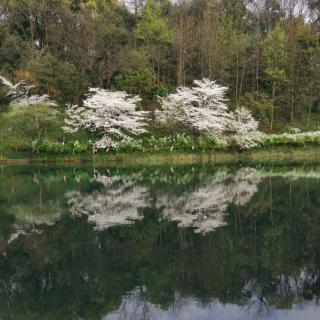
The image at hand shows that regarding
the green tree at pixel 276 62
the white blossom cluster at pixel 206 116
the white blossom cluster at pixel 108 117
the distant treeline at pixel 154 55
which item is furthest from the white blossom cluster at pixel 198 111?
the green tree at pixel 276 62

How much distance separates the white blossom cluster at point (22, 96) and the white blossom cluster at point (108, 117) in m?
2.60

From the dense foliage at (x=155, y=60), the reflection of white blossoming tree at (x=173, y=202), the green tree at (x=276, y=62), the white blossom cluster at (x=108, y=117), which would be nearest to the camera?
the reflection of white blossoming tree at (x=173, y=202)

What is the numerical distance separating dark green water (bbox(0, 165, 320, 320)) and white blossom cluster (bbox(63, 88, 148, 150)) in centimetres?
1729

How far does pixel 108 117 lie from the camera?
41.7m

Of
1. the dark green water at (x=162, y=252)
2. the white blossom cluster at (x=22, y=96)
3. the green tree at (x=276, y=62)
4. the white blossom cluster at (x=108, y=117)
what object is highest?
the green tree at (x=276, y=62)

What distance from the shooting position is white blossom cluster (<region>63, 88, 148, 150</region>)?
41.2 m

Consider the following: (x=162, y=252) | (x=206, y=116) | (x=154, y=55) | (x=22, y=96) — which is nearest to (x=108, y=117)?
(x=206, y=116)

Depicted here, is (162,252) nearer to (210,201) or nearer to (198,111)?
(210,201)

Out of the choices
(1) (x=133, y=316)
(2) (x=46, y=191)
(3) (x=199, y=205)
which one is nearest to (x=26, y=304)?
(1) (x=133, y=316)

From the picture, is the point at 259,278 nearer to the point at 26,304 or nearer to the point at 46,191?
the point at 26,304

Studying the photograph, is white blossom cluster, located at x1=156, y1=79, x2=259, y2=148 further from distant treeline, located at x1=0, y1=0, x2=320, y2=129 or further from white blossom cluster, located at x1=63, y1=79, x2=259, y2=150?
distant treeline, located at x1=0, y1=0, x2=320, y2=129

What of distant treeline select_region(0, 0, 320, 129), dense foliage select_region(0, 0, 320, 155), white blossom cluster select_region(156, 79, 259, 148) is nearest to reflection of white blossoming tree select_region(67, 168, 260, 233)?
white blossom cluster select_region(156, 79, 259, 148)

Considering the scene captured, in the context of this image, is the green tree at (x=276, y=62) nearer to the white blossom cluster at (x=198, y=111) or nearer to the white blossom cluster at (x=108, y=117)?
the white blossom cluster at (x=198, y=111)

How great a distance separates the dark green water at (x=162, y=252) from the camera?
9.19m
